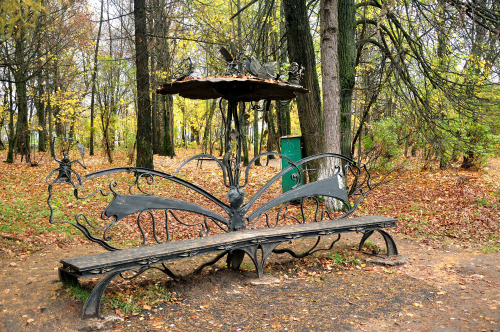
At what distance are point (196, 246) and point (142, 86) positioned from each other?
788cm

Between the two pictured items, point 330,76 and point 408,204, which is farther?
point 408,204

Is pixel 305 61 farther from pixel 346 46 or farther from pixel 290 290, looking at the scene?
pixel 290 290

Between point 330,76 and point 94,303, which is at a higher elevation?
point 330,76

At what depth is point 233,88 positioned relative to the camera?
4.89 m

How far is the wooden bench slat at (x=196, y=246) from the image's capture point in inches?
133

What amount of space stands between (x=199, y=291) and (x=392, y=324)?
6.03 feet

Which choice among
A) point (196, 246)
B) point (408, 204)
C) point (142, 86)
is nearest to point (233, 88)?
point (196, 246)

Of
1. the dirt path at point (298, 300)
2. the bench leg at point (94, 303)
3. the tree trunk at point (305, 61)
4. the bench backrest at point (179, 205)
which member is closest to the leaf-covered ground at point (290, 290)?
the dirt path at point (298, 300)

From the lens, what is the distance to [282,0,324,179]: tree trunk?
8523mm

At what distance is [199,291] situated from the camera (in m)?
4.12

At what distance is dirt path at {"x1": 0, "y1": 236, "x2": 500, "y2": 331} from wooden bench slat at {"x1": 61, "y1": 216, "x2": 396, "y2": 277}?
0.42 m

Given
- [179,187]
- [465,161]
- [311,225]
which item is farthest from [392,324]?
[465,161]

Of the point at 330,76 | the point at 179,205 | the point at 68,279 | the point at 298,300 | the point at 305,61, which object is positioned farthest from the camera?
the point at 305,61

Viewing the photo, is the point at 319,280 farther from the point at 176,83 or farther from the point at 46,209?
the point at 46,209
